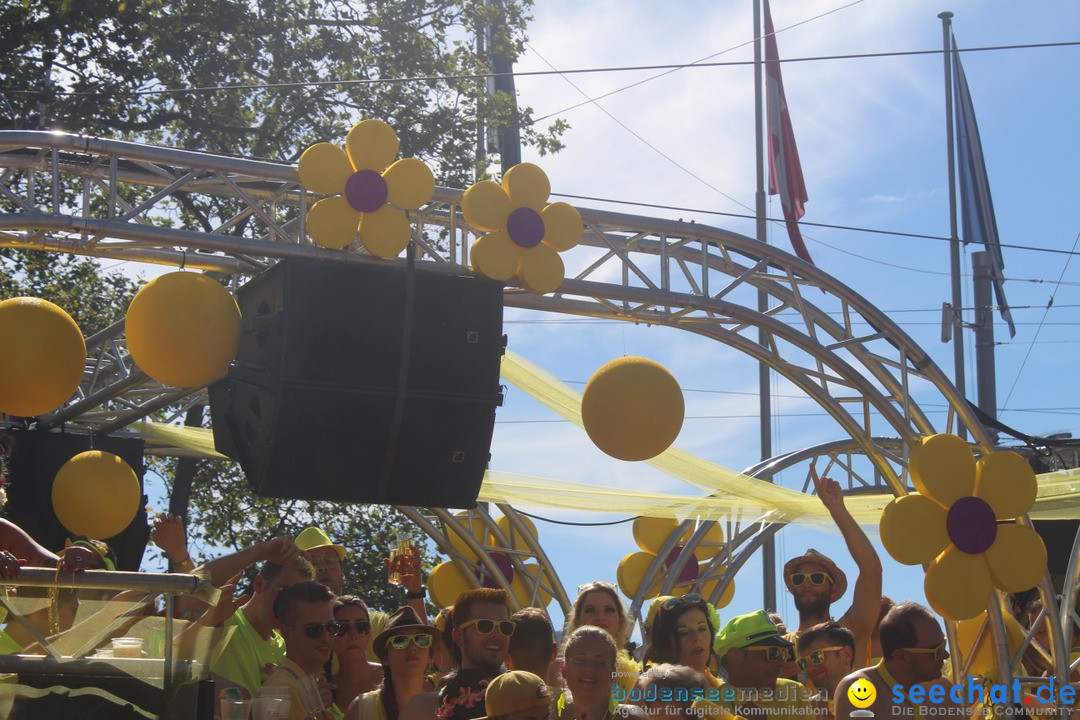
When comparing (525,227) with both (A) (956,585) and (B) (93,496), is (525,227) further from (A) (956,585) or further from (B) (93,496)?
(B) (93,496)

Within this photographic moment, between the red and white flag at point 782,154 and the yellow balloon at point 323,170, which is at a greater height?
the red and white flag at point 782,154

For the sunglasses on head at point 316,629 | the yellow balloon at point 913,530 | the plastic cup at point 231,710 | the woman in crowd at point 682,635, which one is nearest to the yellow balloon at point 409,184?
the sunglasses on head at point 316,629

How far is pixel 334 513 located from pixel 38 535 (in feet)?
20.7

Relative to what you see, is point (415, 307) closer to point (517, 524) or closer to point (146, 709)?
point (146, 709)

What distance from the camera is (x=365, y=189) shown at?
578cm

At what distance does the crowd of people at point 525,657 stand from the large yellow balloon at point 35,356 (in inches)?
45.0

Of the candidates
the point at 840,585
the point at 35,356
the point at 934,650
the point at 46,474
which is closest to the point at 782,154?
the point at 46,474

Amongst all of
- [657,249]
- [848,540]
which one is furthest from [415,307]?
[848,540]

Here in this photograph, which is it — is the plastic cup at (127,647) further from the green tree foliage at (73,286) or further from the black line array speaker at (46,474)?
the green tree foliage at (73,286)

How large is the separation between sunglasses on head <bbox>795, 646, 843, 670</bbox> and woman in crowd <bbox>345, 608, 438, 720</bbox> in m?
1.46

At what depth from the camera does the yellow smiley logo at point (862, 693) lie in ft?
13.6

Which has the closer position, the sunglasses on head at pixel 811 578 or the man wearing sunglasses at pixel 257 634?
the man wearing sunglasses at pixel 257 634

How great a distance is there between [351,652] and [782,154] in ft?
37.9

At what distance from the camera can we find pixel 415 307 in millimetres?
5805
